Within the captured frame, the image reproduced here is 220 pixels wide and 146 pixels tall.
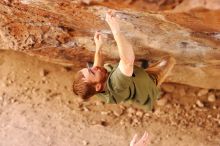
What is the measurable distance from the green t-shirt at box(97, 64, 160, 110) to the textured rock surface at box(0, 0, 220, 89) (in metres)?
0.31

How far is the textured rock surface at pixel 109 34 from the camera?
281cm

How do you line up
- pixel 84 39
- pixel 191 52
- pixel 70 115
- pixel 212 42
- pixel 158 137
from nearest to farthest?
pixel 212 42 < pixel 191 52 < pixel 84 39 < pixel 158 137 < pixel 70 115

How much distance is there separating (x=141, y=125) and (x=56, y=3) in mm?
1381

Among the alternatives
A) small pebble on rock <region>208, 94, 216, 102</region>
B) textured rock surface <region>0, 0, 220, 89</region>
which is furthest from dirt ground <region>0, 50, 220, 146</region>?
textured rock surface <region>0, 0, 220, 89</region>

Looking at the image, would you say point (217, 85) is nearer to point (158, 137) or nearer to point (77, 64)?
point (158, 137)

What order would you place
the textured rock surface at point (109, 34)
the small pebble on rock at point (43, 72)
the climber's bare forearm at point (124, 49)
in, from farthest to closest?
the small pebble on rock at point (43, 72) → the textured rock surface at point (109, 34) → the climber's bare forearm at point (124, 49)

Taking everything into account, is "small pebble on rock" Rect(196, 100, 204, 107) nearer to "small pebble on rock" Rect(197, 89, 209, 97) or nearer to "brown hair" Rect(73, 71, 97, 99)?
"small pebble on rock" Rect(197, 89, 209, 97)

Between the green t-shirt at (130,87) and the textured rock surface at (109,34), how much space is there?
31 cm

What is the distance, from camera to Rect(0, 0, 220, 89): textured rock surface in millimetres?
2814

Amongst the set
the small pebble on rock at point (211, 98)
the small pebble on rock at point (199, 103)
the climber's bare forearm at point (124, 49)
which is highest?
the climber's bare forearm at point (124, 49)

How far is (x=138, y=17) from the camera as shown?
2.83m

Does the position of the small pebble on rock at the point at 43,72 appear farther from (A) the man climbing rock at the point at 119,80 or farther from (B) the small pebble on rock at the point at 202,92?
(A) the man climbing rock at the point at 119,80

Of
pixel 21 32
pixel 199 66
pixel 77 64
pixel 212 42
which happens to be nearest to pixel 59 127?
pixel 77 64

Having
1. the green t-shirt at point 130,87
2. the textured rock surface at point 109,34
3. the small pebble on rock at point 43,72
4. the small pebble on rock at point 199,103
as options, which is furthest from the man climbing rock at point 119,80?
the small pebble on rock at point 43,72
